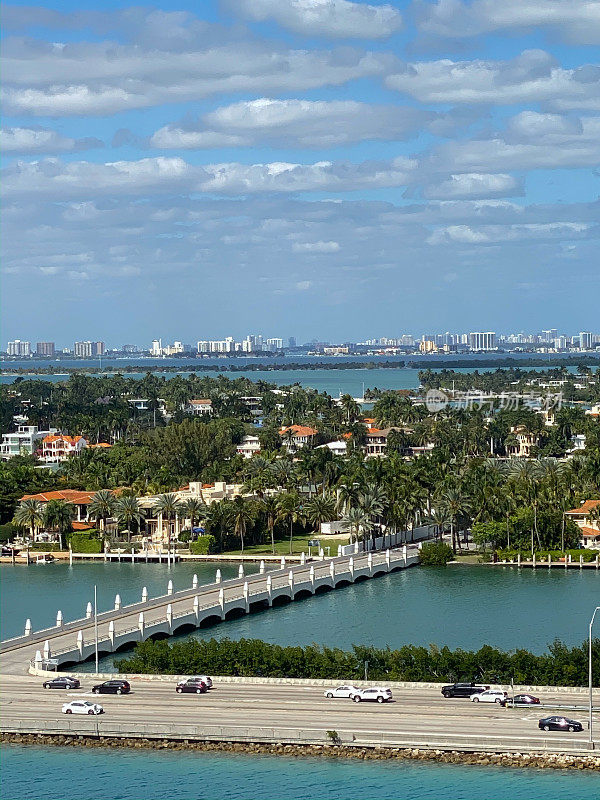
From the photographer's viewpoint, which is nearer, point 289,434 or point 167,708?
point 167,708

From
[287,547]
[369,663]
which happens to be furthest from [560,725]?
[287,547]

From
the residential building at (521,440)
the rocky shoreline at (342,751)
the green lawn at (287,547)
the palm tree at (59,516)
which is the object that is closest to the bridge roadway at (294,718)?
the rocky shoreline at (342,751)

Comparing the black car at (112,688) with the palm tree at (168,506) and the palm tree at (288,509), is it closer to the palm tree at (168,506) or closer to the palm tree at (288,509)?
the palm tree at (288,509)

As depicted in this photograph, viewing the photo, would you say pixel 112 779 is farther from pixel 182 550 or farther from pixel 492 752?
pixel 182 550

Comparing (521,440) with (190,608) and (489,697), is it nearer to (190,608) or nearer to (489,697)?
(190,608)

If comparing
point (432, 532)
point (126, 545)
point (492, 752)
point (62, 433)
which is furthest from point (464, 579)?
point (62, 433)

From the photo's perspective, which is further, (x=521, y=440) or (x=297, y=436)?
(x=297, y=436)

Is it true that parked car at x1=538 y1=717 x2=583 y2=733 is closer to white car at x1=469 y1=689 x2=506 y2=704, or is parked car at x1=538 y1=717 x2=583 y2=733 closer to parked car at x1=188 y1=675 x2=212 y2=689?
white car at x1=469 y1=689 x2=506 y2=704
